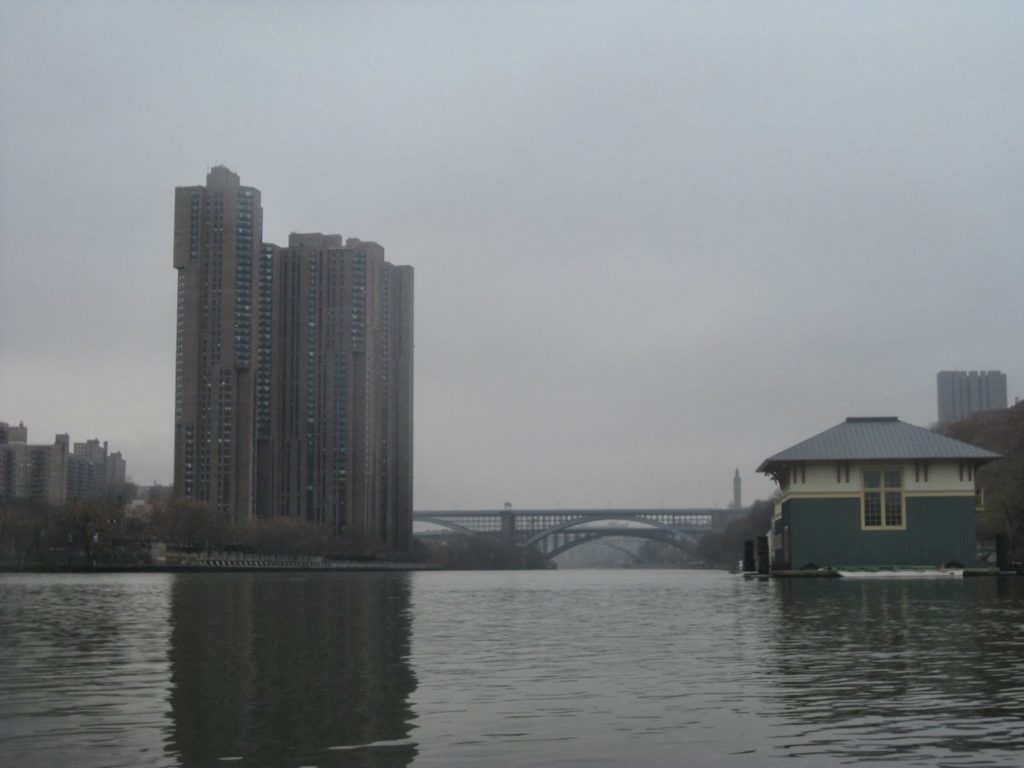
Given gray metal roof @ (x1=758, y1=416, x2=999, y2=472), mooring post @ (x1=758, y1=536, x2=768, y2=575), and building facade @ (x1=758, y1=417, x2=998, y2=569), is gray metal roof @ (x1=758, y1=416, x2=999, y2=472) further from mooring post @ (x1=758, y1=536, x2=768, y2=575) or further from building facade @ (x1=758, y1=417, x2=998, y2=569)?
mooring post @ (x1=758, y1=536, x2=768, y2=575)

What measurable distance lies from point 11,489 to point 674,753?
667 feet

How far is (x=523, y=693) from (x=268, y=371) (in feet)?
602

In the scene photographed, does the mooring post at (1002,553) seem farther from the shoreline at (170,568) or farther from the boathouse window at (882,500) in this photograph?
the shoreline at (170,568)

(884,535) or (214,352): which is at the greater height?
(214,352)

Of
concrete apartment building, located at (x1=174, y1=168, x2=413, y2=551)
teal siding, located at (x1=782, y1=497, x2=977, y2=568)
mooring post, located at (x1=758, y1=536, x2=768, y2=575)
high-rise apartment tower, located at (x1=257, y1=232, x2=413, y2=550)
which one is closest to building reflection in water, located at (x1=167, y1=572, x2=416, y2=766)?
teal siding, located at (x1=782, y1=497, x2=977, y2=568)

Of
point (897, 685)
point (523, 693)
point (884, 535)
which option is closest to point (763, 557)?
point (884, 535)

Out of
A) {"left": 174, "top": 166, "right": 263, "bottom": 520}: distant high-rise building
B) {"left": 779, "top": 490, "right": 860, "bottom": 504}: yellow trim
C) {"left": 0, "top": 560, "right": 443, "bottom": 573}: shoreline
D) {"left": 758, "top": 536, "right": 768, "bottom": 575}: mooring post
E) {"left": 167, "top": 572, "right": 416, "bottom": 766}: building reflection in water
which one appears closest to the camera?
{"left": 167, "top": 572, "right": 416, "bottom": 766}: building reflection in water

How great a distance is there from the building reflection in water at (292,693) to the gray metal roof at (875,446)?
42709 millimetres

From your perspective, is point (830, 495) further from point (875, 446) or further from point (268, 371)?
point (268, 371)

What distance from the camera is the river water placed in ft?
36.6

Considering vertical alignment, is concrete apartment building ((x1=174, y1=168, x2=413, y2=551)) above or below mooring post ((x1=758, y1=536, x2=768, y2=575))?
above

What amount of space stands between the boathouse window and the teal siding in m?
0.42

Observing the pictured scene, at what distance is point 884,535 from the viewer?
2657 inches

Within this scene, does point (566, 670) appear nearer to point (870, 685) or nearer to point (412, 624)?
point (870, 685)
